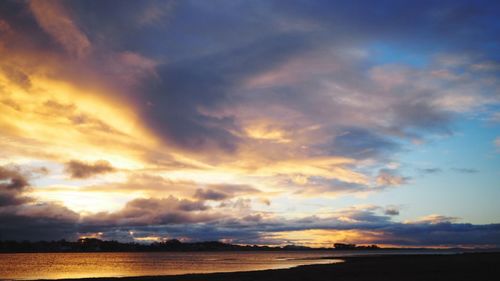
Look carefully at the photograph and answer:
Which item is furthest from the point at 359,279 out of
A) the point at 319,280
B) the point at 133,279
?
the point at 133,279

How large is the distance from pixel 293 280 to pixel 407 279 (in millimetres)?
12701

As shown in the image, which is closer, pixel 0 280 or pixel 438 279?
pixel 438 279

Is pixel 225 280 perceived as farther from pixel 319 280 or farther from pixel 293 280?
pixel 319 280

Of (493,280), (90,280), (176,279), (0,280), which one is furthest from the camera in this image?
(0,280)

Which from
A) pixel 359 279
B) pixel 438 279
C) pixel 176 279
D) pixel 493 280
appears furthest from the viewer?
pixel 176 279

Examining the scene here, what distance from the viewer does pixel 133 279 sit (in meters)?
59.3

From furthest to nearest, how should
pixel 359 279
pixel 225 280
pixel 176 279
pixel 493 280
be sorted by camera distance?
pixel 176 279 → pixel 225 280 → pixel 359 279 → pixel 493 280

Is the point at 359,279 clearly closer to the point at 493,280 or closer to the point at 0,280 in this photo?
the point at 493,280

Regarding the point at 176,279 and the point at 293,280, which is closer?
the point at 293,280

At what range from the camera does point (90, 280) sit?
58.9 metres

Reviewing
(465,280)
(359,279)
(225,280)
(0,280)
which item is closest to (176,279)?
(225,280)

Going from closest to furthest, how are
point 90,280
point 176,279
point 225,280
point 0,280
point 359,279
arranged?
point 359,279 < point 225,280 < point 176,279 < point 90,280 < point 0,280

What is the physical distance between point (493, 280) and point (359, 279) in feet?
42.9

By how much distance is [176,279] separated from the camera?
182ft
